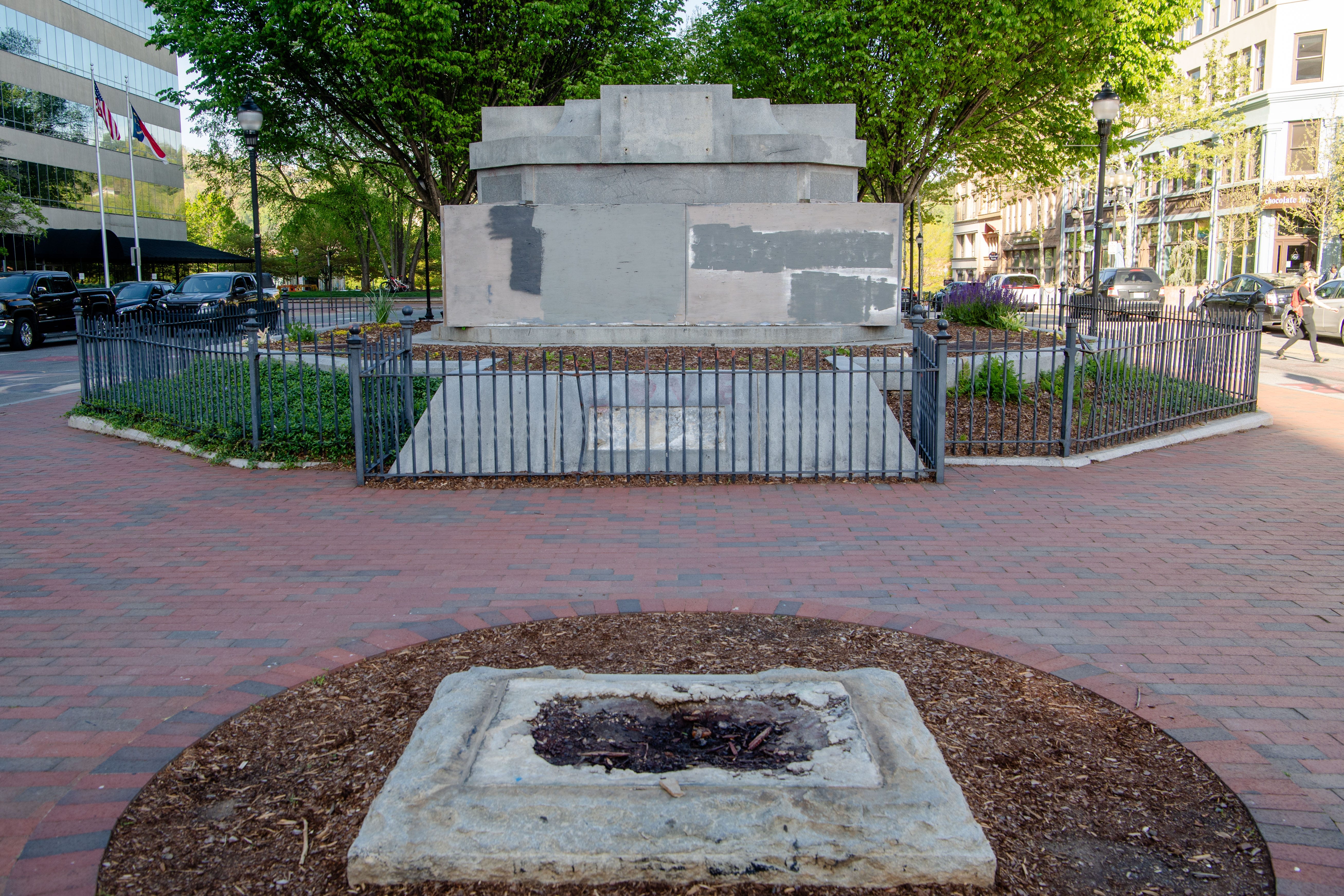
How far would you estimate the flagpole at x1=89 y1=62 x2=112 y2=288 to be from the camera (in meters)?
43.8

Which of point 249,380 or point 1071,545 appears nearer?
point 1071,545

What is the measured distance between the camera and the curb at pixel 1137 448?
31.5 ft

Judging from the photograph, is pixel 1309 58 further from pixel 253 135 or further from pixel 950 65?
pixel 253 135

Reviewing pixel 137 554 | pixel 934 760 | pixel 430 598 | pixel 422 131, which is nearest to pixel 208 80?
pixel 422 131

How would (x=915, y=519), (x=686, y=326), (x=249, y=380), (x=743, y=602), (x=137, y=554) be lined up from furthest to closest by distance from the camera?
(x=686, y=326), (x=249, y=380), (x=915, y=519), (x=137, y=554), (x=743, y=602)

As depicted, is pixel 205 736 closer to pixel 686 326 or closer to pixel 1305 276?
pixel 686 326

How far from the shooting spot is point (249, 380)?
10.5 metres

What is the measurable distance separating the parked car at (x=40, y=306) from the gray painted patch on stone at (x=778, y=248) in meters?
17.8

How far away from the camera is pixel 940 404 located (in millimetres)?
8453

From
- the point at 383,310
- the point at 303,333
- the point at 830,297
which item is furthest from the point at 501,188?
the point at 383,310

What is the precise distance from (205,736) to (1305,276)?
39757 mm

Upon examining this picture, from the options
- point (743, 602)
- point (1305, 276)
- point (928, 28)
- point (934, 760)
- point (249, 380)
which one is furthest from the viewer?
point (1305, 276)

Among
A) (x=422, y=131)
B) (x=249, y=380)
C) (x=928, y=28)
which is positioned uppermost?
(x=928, y=28)

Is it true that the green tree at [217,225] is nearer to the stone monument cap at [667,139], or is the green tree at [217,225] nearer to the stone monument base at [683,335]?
the stone monument cap at [667,139]
